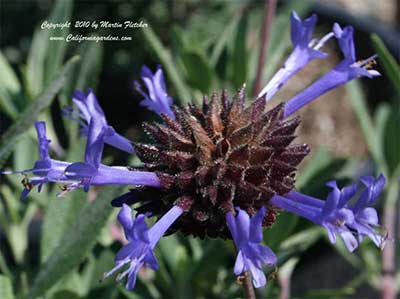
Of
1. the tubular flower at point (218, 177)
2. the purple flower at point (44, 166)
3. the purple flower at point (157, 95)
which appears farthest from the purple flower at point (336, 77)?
the purple flower at point (44, 166)

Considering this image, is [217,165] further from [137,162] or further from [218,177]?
[137,162]

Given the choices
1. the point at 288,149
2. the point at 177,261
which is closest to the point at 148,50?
the point at 177,261

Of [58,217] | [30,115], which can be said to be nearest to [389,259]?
Result: [58,217]

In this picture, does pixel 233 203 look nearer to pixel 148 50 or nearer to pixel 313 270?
pixel 313 270

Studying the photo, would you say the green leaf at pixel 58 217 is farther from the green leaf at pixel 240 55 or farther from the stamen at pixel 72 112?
the green leaf at pixel 240 55

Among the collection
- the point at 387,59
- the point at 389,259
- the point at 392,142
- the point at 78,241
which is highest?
the point at 387,59

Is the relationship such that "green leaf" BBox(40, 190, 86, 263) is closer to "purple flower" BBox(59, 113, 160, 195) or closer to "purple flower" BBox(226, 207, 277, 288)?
"purple flower" BBox(59, 113, 160, 195)

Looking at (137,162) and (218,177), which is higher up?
(218,177)
